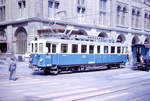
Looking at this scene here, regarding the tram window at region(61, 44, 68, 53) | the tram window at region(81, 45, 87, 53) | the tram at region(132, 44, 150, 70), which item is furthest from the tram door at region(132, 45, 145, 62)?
the tram window at region(61, 44, 68, 53)

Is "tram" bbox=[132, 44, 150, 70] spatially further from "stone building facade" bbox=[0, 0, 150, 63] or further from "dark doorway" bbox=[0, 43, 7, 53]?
"dark doorway" bbox=[0, 43, 7, 53]

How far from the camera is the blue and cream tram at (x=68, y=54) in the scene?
1834cm

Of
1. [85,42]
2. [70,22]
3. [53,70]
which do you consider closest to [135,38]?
[70,22]

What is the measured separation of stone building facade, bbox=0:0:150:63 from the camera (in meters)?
30.6

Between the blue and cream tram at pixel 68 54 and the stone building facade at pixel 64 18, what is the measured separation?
5.07 metres

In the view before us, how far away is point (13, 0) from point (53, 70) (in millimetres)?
19549

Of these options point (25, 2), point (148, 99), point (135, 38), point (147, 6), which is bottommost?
point (148, 99)

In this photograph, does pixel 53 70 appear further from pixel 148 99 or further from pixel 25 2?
pixel 25 2

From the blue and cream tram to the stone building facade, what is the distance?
16.6 ft

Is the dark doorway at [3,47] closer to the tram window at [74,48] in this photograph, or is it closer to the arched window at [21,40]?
the arched window at [21,40]

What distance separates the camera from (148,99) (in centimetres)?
965

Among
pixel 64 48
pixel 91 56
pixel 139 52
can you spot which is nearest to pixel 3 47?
pixel 91 56

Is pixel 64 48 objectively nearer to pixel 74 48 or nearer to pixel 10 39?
pixel 74 48

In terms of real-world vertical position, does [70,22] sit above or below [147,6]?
below
